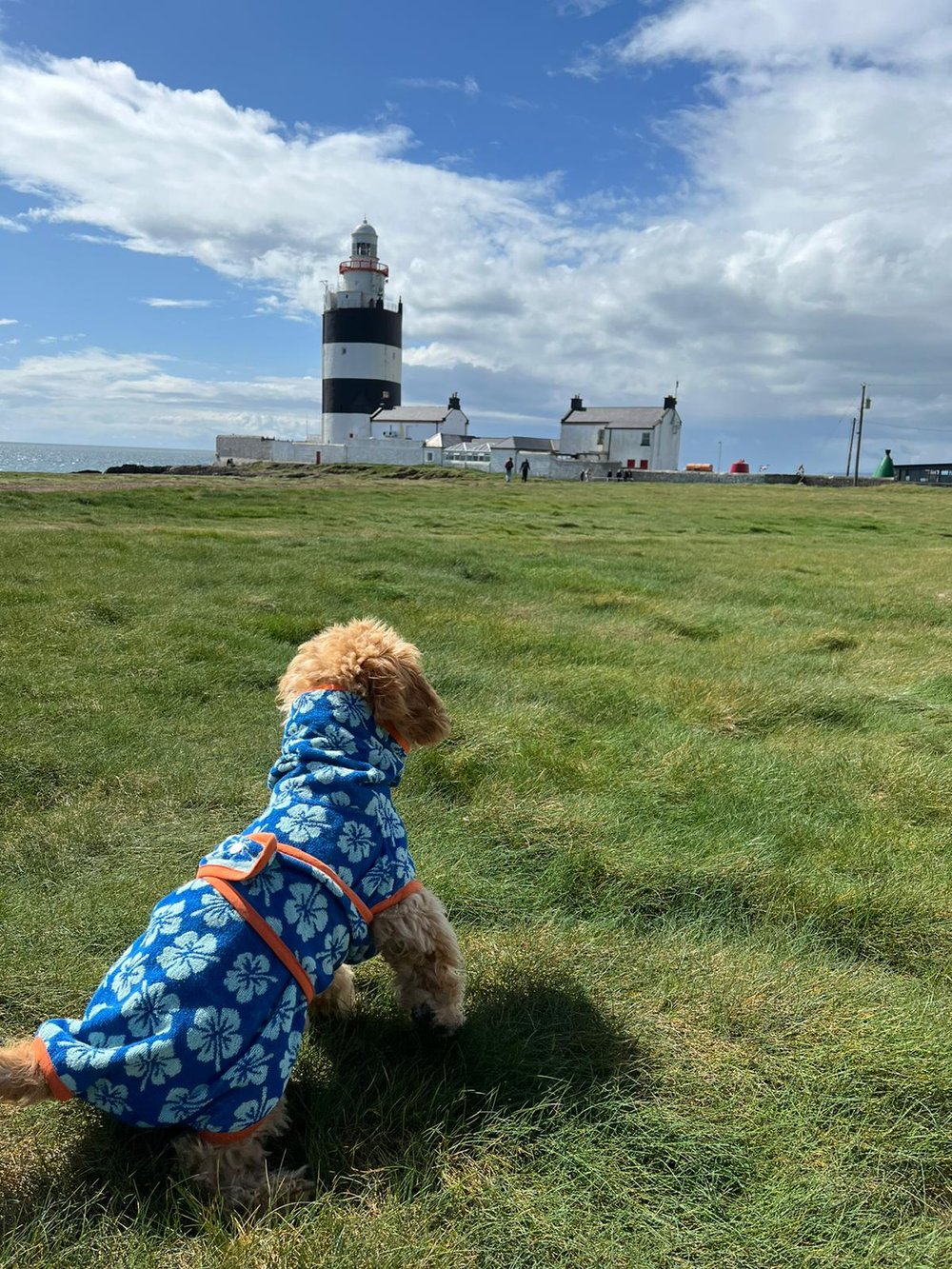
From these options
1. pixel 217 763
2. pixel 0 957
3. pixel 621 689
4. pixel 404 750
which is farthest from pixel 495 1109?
pixel 621 689

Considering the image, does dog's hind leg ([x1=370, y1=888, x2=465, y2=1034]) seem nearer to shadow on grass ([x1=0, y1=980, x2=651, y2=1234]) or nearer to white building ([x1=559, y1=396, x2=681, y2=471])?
shadow on grass ([x1=0, y1=980, x2=651, y2=1234])

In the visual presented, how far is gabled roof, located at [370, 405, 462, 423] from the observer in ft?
275

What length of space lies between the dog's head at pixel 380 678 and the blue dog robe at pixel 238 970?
0.37 meters

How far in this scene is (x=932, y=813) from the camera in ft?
15.5

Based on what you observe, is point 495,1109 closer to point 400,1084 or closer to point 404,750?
point 400,1084

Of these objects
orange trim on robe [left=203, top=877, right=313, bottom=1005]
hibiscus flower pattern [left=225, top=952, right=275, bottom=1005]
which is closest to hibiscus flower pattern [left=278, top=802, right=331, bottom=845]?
orange trim on robe [left=203, top=877, right=313, bottom=1005]

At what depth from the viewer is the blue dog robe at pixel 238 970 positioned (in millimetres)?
2273

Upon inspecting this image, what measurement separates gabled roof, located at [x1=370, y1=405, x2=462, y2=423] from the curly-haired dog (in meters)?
83.0

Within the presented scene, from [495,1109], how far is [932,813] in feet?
10.9

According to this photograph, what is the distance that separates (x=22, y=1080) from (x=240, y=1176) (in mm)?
675

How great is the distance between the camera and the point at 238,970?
241 centimetres

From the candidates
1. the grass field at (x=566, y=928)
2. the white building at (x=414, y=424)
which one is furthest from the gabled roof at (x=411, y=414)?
the grass field at (x=566, y=928)

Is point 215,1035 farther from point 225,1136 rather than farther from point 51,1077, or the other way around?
point 51,1077

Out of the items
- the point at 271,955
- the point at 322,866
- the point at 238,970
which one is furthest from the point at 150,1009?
the point at 322,866
